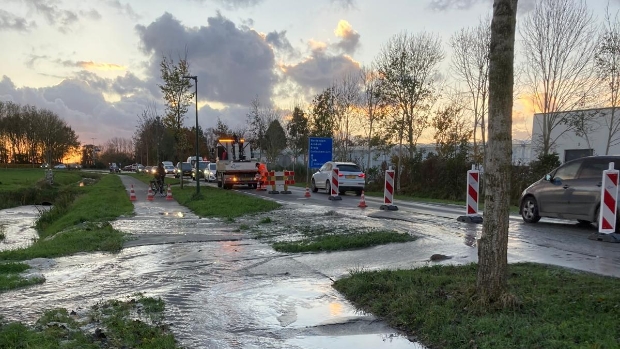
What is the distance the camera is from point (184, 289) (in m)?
6.71

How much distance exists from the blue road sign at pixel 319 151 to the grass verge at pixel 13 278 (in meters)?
23.2

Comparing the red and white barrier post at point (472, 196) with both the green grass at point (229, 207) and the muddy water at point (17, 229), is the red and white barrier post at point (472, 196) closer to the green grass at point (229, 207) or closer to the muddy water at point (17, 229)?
the green grass at point (229, 207)

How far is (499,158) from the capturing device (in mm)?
4949

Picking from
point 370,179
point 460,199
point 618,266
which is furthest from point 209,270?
point 370,179

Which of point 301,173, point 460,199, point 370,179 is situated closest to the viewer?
point 460,199

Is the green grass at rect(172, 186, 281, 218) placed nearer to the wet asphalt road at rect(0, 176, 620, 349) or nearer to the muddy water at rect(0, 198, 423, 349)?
the wet asphalt road at rect(0, 176, 620, 349)

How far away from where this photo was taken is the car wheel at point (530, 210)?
12.6 m

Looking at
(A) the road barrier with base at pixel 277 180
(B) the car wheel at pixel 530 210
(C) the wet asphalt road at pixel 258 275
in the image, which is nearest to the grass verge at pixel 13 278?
(C) the wet asphalt road at pixel 258 275

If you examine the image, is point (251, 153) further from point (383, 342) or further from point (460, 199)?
point (383, 342)

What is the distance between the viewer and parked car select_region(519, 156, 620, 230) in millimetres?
10992

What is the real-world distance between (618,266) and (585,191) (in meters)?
4.41

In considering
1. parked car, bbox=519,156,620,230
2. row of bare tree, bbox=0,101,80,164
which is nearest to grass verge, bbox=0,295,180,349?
parked car, bbox=519,156,620,230

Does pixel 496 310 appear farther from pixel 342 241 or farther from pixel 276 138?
pixel 276 138

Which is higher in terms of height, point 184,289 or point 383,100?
point 383,100
